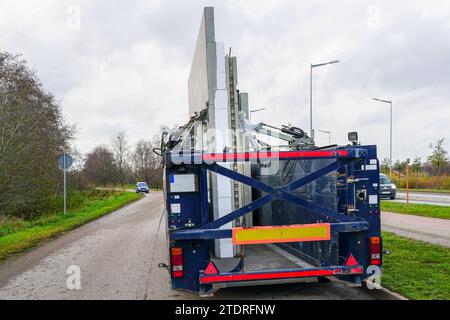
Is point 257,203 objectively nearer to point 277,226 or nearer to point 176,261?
point 277,226

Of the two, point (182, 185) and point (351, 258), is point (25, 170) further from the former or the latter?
point (351, 258)

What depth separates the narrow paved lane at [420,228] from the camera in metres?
10.7

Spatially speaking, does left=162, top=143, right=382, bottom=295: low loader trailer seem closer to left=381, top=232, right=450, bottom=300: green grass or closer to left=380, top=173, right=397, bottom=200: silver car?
left=381, top=232, right=450, bottom=300: green grass

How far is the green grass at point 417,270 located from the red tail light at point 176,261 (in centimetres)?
284

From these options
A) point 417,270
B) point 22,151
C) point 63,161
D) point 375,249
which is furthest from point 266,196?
point 63,161

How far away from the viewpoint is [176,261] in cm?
526

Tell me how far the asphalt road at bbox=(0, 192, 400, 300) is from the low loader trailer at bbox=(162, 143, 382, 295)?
1.85ft

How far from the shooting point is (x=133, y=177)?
8281 cm

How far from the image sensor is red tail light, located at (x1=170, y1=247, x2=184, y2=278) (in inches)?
207

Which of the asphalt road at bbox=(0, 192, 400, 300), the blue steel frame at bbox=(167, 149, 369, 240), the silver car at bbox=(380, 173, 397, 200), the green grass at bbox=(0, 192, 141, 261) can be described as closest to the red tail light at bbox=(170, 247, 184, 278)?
the blue steel frame at bbox=(167, 149, 369, 240)

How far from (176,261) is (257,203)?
46.3 inches

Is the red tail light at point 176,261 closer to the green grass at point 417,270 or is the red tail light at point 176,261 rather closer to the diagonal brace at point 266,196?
the diagonal brace at point 266,196

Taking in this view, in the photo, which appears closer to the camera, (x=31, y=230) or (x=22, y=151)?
(x=31, y=230)
